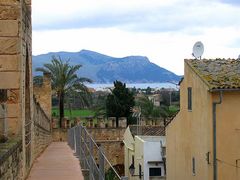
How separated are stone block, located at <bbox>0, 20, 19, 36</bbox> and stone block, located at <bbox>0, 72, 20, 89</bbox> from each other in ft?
2.36

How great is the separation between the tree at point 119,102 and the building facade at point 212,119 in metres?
25.9

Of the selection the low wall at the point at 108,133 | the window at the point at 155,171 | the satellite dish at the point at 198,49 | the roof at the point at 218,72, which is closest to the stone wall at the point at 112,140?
the low wall at the point at 108,133

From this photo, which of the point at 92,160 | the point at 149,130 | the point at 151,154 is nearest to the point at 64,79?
the point at 149,130

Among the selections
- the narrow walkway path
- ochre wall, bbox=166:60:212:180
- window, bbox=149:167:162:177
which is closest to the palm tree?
window, bbox=149:167:162:177

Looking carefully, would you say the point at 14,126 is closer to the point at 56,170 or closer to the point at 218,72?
the point at 56,170

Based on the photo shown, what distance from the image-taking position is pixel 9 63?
406 inches

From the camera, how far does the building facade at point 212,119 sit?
66.3ft

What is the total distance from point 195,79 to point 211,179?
4.03 metres

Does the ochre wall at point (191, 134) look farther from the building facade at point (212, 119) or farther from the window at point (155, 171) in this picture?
the window at point (155, 171)

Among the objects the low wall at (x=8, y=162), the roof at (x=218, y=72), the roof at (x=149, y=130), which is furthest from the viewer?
the roof at (x=149, y=130)

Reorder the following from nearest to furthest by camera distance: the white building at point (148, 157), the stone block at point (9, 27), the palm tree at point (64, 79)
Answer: the stone block at point (9, 27), the white building at point (148, 157), the palm tree at point (64, 79)

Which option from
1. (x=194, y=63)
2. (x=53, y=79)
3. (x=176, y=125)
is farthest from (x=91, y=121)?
(x=194, y=63)

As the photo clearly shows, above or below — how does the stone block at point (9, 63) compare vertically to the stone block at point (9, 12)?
below

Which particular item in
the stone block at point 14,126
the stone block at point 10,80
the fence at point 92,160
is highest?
the stone block at point 10,80
